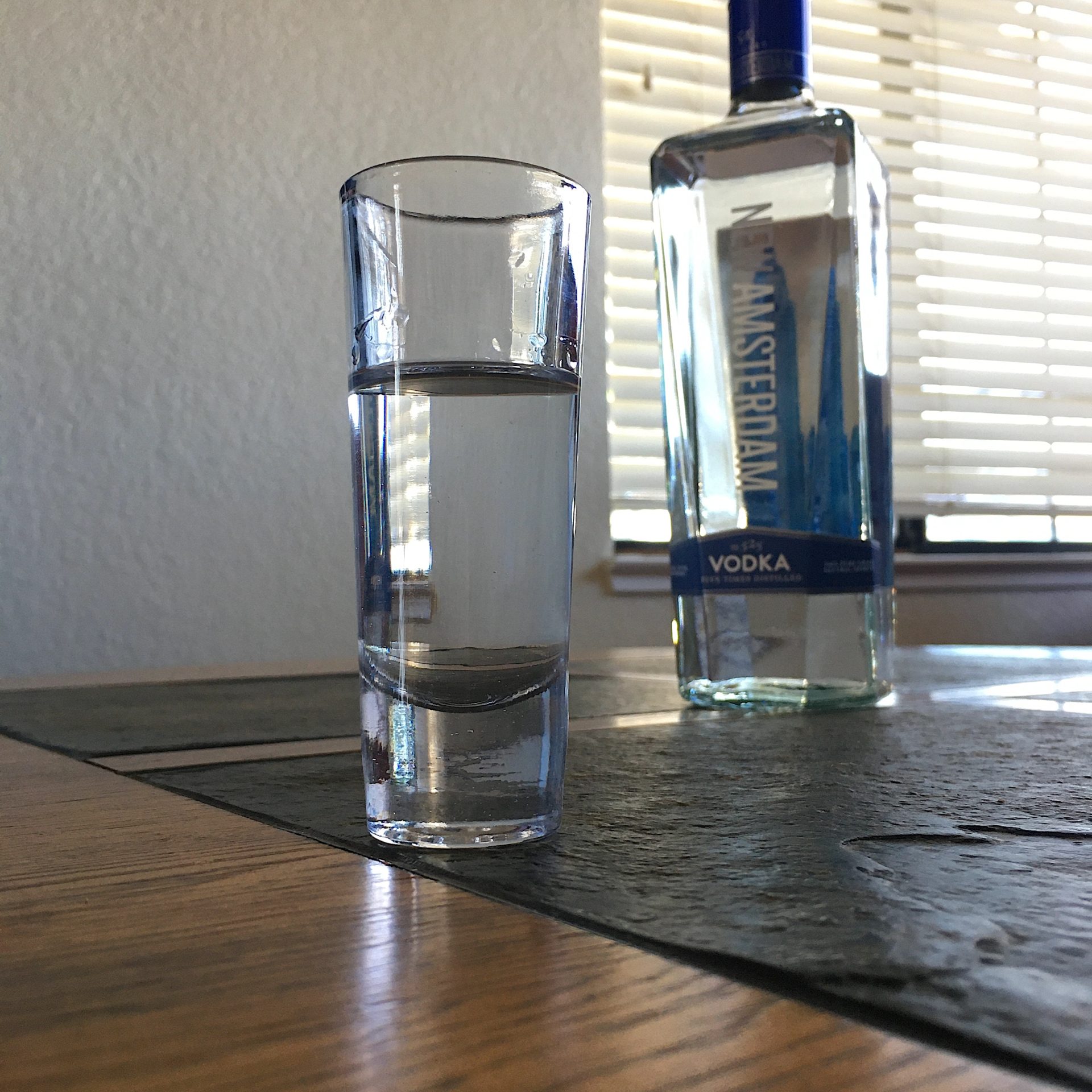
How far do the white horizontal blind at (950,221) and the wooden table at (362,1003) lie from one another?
1.96 meters

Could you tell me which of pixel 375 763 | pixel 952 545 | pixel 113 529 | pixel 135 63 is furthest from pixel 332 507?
Answer: pixel 375 763

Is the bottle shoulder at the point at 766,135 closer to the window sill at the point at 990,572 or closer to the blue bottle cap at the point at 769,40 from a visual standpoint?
the blue bottle cap at the point at 769,40

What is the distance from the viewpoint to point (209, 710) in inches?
22.9

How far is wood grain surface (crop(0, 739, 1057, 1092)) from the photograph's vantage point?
0.13 metres

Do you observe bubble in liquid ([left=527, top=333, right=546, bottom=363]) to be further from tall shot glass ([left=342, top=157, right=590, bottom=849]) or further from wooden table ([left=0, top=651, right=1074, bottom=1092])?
wooden table ([left=0, top=651, right=1074, bottom=1092])

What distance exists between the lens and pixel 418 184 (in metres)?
0.27

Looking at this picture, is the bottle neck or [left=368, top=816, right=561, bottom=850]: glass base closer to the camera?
[left=368, top=816, right=561, bottom=850]: glass base

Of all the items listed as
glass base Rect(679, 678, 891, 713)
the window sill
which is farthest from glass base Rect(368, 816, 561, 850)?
the window sill

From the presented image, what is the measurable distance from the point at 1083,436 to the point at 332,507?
1628mm

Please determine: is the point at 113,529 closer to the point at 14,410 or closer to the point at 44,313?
the point at 14,410

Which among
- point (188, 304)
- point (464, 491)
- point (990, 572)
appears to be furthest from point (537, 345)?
point (990, 572)

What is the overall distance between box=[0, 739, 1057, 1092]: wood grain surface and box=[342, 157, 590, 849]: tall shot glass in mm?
38

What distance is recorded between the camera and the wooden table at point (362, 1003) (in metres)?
0.13

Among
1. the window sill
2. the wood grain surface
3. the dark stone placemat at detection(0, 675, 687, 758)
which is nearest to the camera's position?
the wood grain surface
